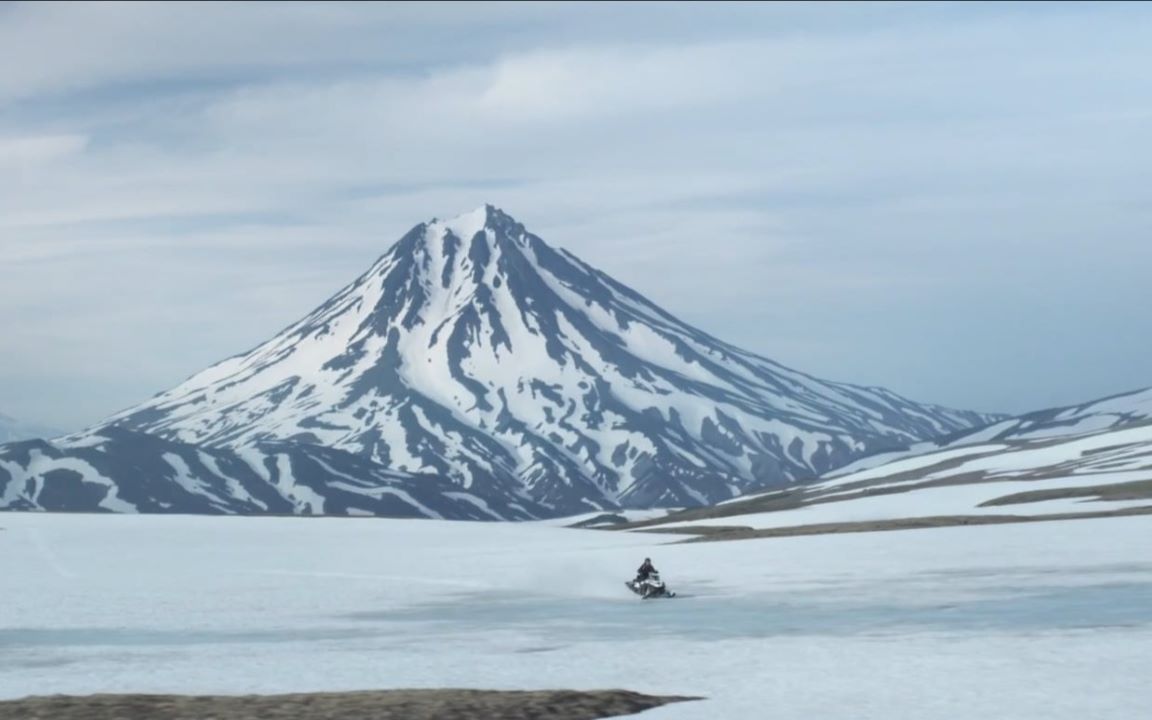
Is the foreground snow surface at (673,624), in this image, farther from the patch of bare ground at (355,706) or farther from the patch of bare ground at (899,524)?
the patch of bare ground at (899,524)

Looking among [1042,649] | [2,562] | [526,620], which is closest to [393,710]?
[1042,649]

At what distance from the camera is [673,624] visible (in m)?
41.6

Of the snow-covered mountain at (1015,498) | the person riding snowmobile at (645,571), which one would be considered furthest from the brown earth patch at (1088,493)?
the person riding snowmobile at (645,571)

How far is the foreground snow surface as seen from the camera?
29.0 m

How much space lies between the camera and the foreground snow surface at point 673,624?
29000 mm

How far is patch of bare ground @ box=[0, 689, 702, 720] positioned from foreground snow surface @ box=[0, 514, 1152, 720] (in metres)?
1.30

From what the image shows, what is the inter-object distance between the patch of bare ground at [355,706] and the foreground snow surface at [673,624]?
1302mm

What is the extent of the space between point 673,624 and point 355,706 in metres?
15.6

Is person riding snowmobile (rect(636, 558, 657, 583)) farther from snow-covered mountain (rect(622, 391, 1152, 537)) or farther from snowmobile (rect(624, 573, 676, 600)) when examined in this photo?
snow-covered mountain (rect(622, 391, 1152, 537))

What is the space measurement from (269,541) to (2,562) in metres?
24.1

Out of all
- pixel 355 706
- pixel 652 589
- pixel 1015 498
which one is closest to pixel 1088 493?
pixel 1015 498

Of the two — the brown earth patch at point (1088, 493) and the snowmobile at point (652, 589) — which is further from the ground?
the brown earth patch at point (1088, 493)

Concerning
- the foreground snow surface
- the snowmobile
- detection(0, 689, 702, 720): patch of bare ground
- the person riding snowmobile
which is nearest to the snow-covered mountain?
the foreground snow surface

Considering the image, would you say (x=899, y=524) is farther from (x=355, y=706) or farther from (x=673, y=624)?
(x=355, y=706)
